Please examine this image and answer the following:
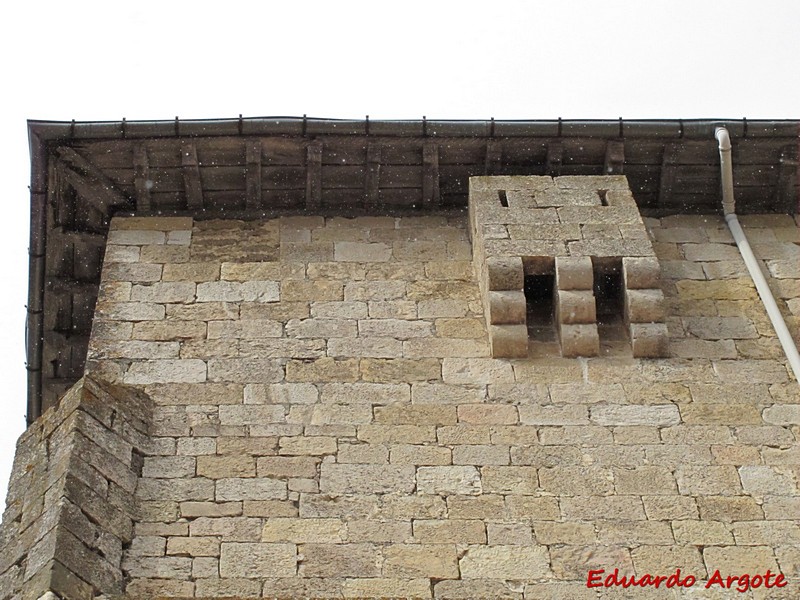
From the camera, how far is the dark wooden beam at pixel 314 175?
873 cm

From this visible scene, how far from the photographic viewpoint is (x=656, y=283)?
7941mm

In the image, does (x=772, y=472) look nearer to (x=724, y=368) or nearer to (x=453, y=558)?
(x=724, y=368)

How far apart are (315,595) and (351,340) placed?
1.87 m

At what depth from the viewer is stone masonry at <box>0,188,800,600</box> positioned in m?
6.57

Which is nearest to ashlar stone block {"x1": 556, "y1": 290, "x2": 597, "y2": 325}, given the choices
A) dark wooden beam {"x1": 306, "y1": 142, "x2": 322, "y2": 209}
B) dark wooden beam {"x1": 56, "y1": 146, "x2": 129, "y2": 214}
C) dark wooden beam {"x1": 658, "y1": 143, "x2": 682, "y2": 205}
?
dark wooden beam {"x1": 658, "y1": 143, "x2": 682, "y2": 205}

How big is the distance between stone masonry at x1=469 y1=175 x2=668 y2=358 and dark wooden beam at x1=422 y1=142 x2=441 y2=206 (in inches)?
13.9

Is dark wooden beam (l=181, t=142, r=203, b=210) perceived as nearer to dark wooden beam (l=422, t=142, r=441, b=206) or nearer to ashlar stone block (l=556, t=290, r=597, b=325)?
dark wooden beam (l=422, t=142, r=441, b=206)

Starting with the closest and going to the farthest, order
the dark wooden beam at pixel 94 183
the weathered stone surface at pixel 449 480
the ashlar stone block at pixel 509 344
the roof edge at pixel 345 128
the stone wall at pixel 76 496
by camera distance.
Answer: the stone wall at pixel 76 496
the weathered stone surface at pixel 449 480
the ashlar stone block at pixel 509 344
the roof edge at pixel 345 128
the dark wooden beam at pixel 94 183

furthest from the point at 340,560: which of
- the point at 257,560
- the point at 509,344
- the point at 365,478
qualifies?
the point at 509,344

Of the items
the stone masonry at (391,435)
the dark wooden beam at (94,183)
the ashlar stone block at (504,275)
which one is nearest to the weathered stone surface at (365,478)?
the stone masonry at (391,435)

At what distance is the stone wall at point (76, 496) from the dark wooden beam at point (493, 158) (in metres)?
2.83

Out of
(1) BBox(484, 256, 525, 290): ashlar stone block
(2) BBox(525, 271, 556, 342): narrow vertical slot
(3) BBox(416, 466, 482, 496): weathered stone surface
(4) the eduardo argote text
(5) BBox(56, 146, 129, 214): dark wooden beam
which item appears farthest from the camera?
(5) BBox(56, 146, 129, 214): dark wooden beam

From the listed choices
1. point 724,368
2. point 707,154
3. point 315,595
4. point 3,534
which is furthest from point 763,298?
point 3,534

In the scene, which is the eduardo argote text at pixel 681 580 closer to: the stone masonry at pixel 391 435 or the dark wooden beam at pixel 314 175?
the stone masonry at pixel 391 435
